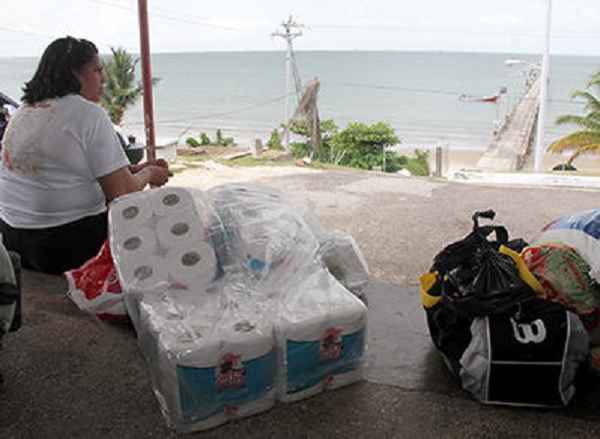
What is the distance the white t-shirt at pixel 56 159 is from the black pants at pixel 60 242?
4cm

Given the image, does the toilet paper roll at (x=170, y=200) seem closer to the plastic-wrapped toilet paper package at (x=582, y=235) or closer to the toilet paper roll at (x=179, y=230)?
the toilet paper roll at (x=179, y=230)

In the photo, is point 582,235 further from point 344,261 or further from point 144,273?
point 144,273

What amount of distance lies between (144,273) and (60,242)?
0.90 metres

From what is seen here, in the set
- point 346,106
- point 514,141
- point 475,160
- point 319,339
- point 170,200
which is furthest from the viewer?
point 346,106

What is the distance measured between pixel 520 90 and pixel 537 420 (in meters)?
56.5

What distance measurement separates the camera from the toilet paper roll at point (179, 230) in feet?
7.01

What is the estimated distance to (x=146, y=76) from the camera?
14.3 ft

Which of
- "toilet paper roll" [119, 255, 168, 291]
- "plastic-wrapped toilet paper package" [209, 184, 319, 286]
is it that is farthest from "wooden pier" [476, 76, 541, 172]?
"toilet paper roll" [119, 255, 168, 291]

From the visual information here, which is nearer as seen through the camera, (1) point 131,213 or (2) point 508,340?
(2) point 508,340

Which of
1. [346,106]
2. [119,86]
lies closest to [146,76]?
[119,86]

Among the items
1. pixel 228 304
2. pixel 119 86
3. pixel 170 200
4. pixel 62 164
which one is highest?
pixel 119 86

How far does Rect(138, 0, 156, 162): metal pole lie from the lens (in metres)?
3.89

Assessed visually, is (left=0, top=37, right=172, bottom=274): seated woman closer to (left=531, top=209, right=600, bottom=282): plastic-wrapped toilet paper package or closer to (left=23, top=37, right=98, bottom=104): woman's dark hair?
(left=23, top=37, right=98, bottom=104): woman's dark hair

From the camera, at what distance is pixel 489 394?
6.21 ft
